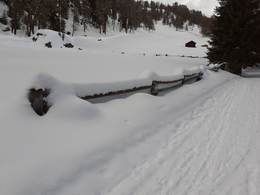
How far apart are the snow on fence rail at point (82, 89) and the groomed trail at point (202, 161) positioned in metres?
1.43

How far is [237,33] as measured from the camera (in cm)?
1152

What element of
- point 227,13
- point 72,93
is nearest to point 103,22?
point 227,13

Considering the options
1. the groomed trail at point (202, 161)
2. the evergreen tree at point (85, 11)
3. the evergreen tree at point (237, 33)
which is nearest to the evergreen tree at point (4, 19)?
the evergreen tree at point (85, 11)

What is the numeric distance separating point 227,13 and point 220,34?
1744mm

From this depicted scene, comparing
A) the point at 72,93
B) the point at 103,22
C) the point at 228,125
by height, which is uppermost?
the point at 103,22

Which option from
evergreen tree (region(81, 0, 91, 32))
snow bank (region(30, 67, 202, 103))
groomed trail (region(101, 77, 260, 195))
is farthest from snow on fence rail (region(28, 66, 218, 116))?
evergreen tree (region(81, 0, 91, 32))

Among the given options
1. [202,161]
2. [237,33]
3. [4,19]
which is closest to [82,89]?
[202,161]

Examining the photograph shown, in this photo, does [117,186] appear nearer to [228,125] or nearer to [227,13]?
[228,125]

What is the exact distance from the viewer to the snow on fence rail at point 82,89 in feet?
8.29

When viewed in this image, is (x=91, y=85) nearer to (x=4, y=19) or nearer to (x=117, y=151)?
(x=117, y=151)

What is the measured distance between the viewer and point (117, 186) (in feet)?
6.30

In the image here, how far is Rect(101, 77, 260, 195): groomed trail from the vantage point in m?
1.96

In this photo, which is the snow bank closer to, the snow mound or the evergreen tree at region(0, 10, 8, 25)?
the snow mound

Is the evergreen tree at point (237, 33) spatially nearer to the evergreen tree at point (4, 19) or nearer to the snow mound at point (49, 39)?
the snow mound at point (49, 39)
